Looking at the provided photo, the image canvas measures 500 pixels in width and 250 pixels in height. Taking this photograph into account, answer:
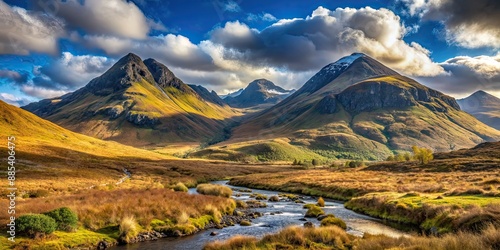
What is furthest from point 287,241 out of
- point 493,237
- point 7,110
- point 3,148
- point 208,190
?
point 7,110

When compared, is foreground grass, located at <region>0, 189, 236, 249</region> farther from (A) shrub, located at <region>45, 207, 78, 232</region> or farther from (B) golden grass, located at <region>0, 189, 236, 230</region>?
(A) shrub, located at <region>45, 207, 78, 232</region>

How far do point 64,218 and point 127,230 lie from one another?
5.89 meters

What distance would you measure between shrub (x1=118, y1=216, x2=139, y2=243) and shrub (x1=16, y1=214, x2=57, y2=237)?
249 inches

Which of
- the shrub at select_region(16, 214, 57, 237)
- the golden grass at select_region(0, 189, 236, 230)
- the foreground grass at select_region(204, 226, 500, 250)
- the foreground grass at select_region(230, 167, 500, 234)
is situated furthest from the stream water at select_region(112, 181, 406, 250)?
the shrub at select_region(16, 214, 57, 237)

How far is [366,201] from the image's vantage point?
187 feet

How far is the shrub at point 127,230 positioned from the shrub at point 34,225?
6.32m

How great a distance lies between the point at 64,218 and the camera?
3073cm

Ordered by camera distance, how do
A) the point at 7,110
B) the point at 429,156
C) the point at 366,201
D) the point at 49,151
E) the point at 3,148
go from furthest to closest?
the point at 7,110, the point at 429,156, the point at 49,151, the point at 3,148, the point at 366,201

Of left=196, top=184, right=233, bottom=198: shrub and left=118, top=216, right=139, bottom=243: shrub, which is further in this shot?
left=196, top=184, right=233, bottom=198: shrub

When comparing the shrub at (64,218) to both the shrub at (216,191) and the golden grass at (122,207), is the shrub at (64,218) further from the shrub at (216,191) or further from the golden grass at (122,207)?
the shrub at (216,191)

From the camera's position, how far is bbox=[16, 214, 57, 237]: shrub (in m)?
27.5

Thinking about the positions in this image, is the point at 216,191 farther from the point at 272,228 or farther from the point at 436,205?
the point at 436,205

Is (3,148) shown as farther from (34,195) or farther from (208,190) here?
(208,190)

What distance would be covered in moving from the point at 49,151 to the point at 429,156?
5774 inches
